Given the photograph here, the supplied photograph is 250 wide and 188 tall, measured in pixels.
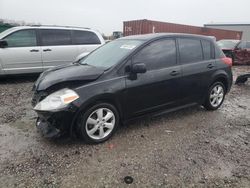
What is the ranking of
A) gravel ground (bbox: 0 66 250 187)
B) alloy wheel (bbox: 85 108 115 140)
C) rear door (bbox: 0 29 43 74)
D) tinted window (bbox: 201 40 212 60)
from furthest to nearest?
rear door (bbox: 0 29 43 74)
tinted window (bbox: 201 40 212 60)
alloy wheel (bbox: 85 108 115 140)
gravel ground (bbox: 0 66 250 187)

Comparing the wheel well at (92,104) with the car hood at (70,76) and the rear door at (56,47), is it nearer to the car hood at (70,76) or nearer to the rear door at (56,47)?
the car hood at (70,76)

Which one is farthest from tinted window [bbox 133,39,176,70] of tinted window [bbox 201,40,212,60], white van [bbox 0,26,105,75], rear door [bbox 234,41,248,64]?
rear door [bbox 234,41,248,64]

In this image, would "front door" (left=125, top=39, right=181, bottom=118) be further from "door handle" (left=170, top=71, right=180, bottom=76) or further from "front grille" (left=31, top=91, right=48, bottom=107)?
"front grille" (left=31, top=91, right=48, bottom=107)

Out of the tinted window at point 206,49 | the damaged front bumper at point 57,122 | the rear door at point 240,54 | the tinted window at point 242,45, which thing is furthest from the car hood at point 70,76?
the tinted window at point 242,45

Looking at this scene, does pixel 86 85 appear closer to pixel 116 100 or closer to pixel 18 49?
pixel 116 100

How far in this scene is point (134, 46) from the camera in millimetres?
3852

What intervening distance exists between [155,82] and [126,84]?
574mm

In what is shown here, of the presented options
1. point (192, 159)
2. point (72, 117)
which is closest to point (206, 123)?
point (192, 159)

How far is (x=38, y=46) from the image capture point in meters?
7.27

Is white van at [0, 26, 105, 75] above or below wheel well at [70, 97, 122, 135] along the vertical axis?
above

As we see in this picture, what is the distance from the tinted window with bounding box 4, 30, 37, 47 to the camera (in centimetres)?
699

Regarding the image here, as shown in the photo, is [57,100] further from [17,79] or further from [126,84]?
[17,79]

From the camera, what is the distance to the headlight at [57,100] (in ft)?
10.4

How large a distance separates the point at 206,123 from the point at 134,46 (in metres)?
2.00
